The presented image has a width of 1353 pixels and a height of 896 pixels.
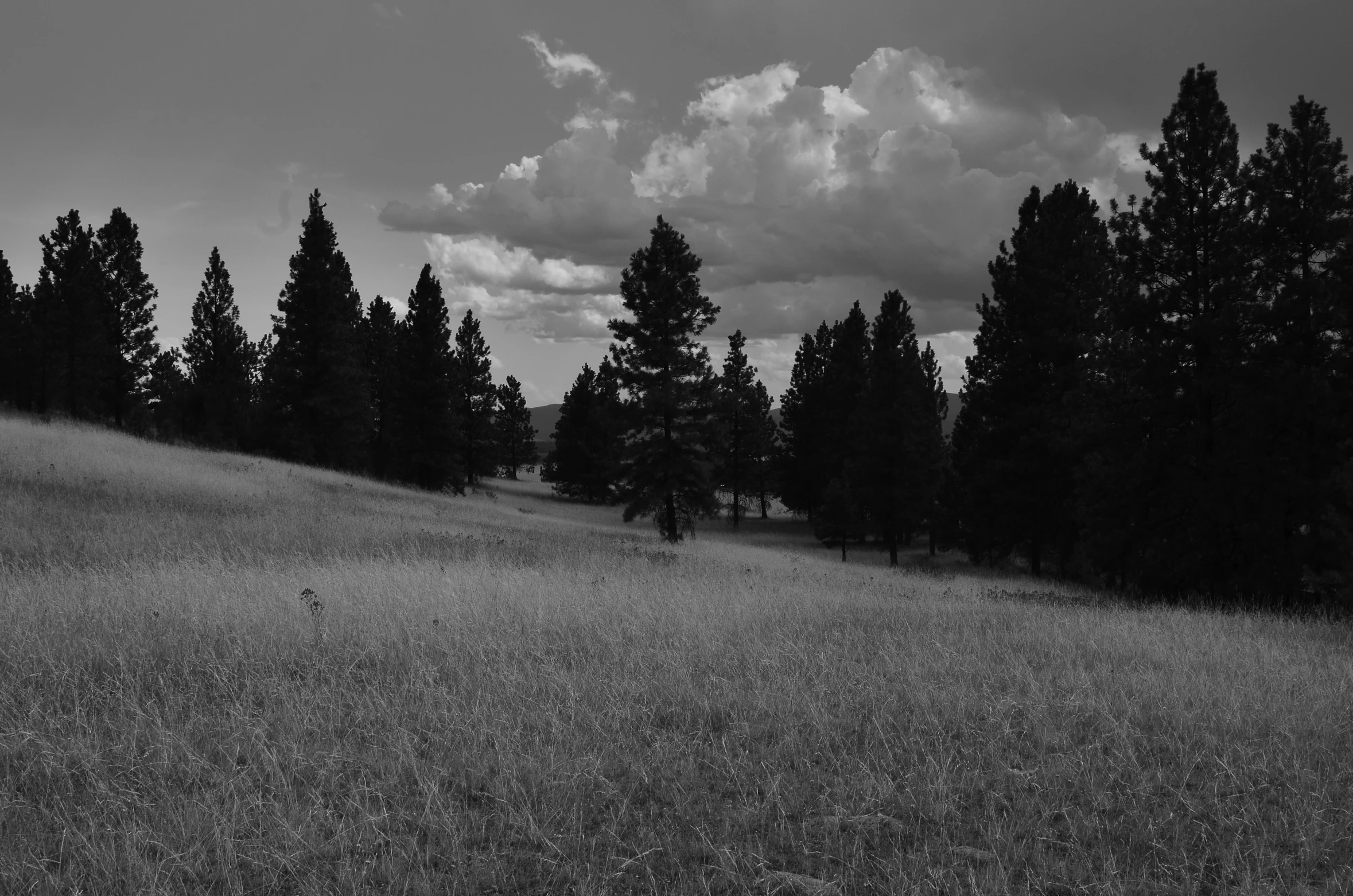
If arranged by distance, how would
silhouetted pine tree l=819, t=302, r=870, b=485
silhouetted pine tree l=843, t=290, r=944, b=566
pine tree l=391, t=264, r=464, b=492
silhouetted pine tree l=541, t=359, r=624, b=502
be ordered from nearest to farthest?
silhouetted pine tree l=843, t=290, r=944, b=566 → pine tree l=391, t=264, r=464, b=492 → silhouetted pine tree l=819, t=302, r=870, b=485 → silhouetted pine tree l=541, t=359, r=624, b=502

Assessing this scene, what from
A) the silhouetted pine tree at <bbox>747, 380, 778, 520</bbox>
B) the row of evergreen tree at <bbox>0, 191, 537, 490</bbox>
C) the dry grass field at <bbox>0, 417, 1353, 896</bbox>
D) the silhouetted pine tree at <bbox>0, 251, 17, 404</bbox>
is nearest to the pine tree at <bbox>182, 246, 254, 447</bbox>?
the row of evergreen tree at <bbox>0, 191, 537, 490</bbox>

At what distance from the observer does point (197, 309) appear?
4878cm

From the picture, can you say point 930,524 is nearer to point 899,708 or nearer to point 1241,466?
point 1241,466

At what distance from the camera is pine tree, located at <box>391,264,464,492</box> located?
139 ft

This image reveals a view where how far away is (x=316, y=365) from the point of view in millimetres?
39406

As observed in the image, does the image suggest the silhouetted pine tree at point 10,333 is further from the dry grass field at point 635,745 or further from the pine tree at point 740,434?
the dry grass field at point 635,745

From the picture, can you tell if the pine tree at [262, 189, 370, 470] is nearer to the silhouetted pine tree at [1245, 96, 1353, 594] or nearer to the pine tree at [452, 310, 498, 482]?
the pine tree at [452, 310, 498, 482]

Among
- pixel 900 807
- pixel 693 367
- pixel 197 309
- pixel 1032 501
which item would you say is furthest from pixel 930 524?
pixel 197 309

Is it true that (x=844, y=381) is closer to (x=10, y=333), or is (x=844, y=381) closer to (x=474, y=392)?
(x=474, y=392)

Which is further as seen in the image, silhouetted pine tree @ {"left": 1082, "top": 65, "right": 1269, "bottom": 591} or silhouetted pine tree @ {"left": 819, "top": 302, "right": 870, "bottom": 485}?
silhouetted pine tree @ {"left": 819, "top": 302, "right": 870, "bottom": 485}

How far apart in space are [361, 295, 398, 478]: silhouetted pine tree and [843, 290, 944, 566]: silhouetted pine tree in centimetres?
2638

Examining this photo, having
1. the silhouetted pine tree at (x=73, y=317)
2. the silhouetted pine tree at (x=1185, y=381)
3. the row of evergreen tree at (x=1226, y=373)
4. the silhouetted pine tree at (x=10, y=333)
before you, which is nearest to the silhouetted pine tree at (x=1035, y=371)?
the row of evergreen tree at (x=1226, y=373)

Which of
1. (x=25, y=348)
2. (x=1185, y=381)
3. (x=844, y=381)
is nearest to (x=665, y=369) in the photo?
(x=1185, y=381)

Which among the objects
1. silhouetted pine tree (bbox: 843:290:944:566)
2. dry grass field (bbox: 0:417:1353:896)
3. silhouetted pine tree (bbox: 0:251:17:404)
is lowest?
dry grass field (bbox: 0:417:1353:896)
